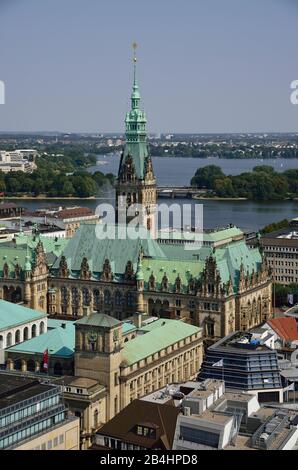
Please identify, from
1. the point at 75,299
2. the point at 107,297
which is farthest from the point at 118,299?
the point at 75,299

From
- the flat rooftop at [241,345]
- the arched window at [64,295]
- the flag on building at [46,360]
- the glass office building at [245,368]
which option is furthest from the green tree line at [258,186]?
the flag on building at [46,360]

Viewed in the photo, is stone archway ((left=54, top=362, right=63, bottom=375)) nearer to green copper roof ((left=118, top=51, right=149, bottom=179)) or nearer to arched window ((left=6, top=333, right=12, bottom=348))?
arched window ((left=6, top=333, right=12, bottom=348))

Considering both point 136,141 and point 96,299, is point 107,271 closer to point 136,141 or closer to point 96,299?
point 96,299

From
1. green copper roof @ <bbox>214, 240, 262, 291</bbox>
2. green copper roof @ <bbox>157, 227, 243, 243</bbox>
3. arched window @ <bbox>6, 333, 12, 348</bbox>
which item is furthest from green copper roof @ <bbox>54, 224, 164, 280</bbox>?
green copper roof @ <bbox>157, 227, 243, 243</bbox>

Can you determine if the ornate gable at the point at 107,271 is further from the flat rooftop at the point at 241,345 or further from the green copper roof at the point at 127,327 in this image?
the flat rooftop at the point at 241,345

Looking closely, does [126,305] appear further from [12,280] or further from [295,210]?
[295,210]
